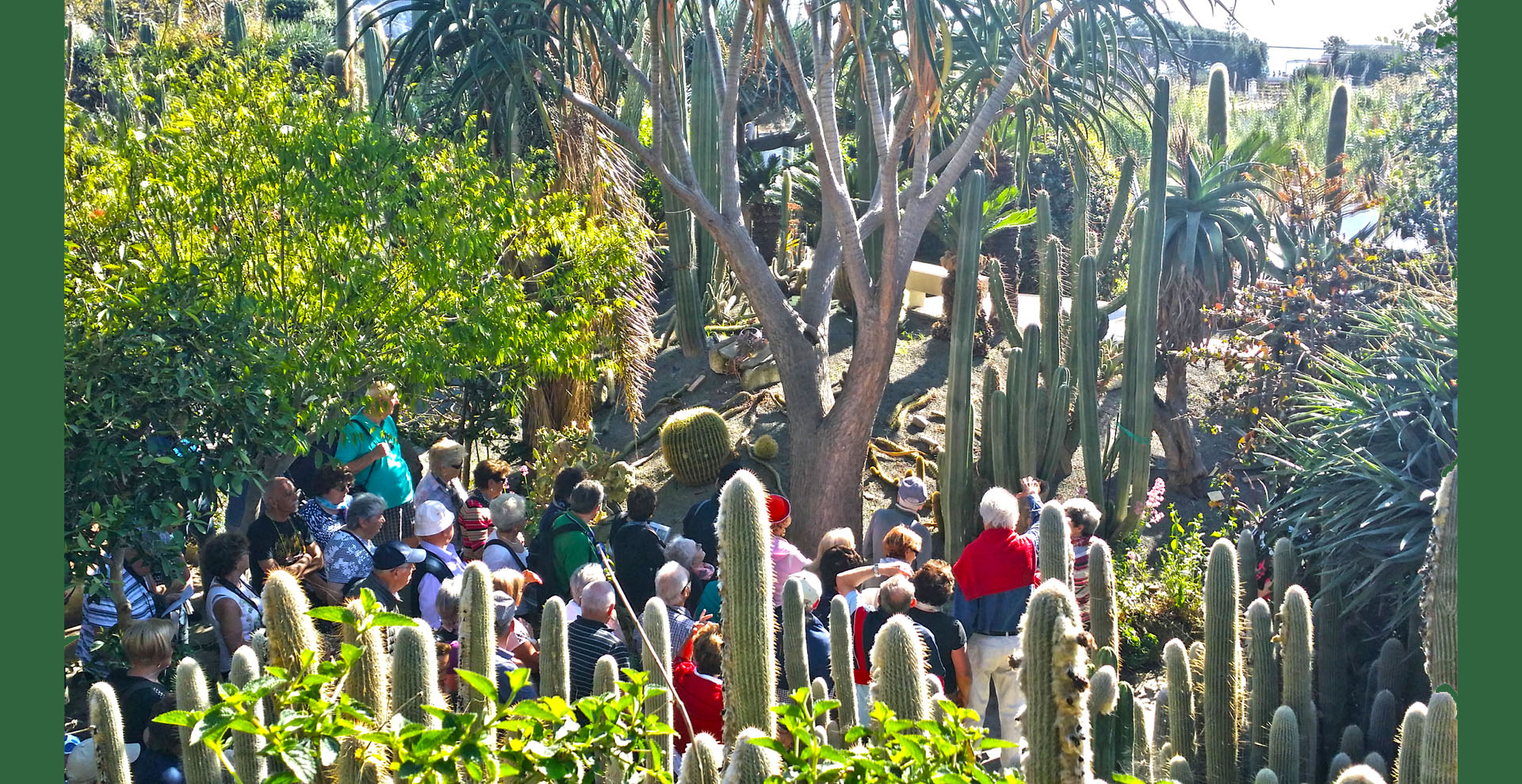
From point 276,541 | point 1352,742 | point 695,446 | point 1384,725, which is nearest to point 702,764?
point 1352,742

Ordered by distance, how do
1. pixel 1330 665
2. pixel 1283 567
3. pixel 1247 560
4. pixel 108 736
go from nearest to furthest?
pixel 108 736 → pixel 1330 665 → pixel 1283 567 → pixel 1247 560

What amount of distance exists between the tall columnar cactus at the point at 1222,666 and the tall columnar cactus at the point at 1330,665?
930 mm

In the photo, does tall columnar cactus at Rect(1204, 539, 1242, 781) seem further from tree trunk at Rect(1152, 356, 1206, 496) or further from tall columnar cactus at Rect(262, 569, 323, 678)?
tree trunk at Rect(1152, 356, 1206, 496)

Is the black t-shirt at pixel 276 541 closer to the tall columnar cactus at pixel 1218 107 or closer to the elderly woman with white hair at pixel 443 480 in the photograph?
the elderly woman with white hair at pixel 443 480

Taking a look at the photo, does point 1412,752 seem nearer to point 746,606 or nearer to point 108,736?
point 746,606

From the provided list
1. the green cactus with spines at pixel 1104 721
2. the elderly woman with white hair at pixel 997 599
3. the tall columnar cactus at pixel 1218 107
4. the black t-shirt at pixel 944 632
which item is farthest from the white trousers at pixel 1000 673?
the tall columnar cactus at pixel 1218 107

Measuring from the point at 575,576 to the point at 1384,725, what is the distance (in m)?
3.62

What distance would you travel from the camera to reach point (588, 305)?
8516 millimetres

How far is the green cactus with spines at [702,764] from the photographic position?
3398 mm

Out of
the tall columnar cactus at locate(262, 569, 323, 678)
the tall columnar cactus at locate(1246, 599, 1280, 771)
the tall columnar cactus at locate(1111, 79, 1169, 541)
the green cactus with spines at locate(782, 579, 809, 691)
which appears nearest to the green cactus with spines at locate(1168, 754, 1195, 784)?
the tall columnar cactus at locate(1246, 599, 1280, 771)

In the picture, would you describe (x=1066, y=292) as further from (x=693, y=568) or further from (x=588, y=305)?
(x=693, y=568)

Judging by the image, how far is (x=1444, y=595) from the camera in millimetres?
4664

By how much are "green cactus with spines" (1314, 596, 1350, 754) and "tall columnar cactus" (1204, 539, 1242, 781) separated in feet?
3.05

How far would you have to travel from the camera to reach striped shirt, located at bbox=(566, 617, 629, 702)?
515 cm
